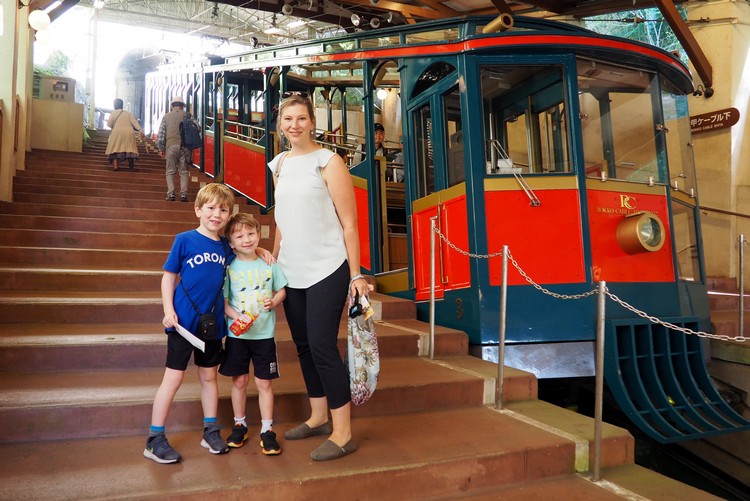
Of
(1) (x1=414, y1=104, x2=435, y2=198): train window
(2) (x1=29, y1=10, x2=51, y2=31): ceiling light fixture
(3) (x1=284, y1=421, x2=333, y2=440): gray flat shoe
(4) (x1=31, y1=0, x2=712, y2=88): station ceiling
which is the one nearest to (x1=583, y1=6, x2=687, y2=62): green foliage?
(4) (x1=31, y1=0, x2=712, y2=88): station ceiling

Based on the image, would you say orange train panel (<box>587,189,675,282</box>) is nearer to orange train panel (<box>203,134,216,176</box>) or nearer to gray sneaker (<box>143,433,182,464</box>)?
gray sneaker (<box>143,433,182,464</box>)

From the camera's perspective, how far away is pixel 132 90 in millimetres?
23688

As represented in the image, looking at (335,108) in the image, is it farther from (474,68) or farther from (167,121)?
(474,68)

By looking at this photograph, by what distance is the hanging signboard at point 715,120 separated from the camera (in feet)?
26.1

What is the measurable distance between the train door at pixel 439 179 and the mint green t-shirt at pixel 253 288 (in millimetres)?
2311

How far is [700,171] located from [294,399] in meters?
7.74

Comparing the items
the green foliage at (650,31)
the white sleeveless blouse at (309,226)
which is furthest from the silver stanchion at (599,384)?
the green foliage at (650,31)

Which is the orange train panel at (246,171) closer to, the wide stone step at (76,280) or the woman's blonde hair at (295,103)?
the wide stone step at (76,280)

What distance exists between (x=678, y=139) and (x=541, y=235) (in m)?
1.82

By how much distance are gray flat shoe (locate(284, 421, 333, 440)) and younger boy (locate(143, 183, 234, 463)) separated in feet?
1.13

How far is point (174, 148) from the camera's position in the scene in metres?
8.51

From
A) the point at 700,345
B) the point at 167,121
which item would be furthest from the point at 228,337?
the point at 167,121

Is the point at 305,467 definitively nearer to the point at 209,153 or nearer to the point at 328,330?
the point at 328,330

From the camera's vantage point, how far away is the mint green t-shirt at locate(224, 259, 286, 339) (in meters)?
2.75
